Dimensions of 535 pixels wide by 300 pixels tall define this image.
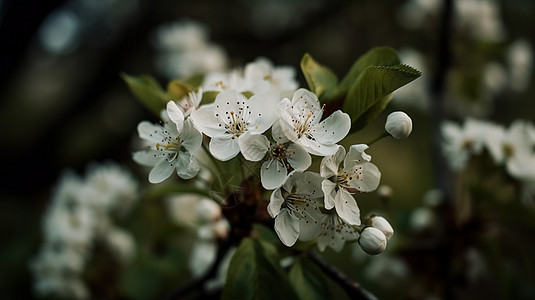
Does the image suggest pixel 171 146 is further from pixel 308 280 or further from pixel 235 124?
pixel 308 280

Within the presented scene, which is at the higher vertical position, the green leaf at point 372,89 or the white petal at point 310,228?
the green leaf at point 372,89

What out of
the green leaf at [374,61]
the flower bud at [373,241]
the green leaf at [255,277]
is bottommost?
the green leaf at [255,277]

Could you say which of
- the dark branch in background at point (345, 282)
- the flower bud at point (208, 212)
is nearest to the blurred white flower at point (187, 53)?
the flower bud at point (208, 212)

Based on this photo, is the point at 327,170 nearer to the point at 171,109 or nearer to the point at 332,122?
the point at 332,122

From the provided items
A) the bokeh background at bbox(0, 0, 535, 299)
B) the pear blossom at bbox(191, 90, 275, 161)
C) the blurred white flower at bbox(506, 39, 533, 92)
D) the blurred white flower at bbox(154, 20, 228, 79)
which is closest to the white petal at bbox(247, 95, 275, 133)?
the pear blossom at bbox(191, 90, 275, 161)

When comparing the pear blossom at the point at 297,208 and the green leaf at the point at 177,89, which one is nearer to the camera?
the pear blossom at the point at 297,208

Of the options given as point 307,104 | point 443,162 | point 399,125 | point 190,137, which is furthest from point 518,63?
point 190,137

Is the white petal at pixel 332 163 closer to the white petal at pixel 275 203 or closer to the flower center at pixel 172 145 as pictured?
the white petal at pixel 275 203
